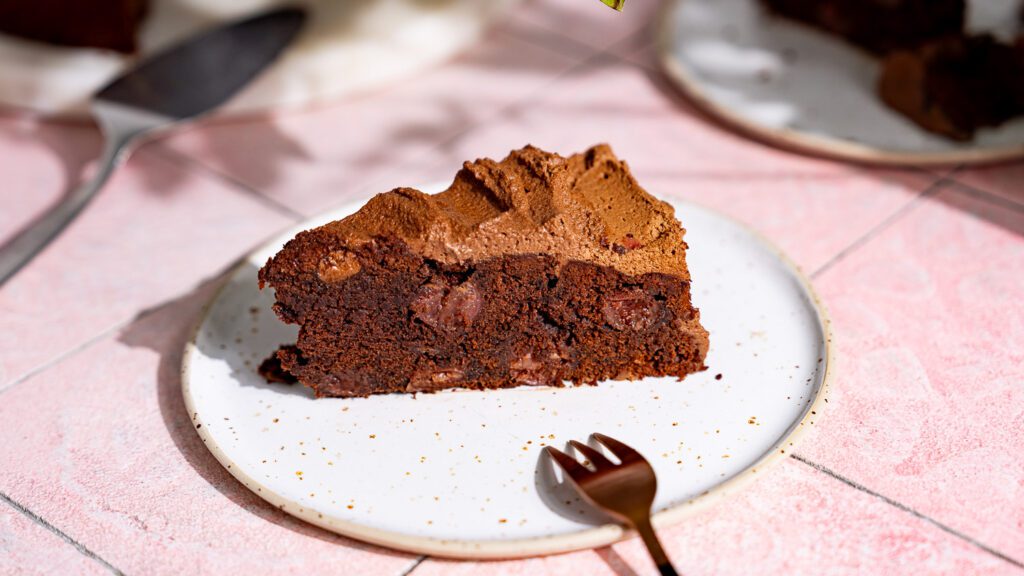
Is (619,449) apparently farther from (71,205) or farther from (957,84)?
(957,84)

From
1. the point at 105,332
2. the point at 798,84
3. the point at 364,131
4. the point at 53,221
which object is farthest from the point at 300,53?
the point at 798,84

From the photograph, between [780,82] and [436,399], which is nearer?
[436,399]

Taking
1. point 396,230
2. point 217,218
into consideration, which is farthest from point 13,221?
point 396,230

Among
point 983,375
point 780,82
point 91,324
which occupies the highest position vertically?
point 780,82

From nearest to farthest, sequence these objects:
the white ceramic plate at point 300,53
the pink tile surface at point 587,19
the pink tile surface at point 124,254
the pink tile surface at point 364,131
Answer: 1. the pink tile surface at point 124,254
2. the pink tile surface at point 364,131
3. the white ceramic plate at point 300,53
4. the pink tile surface at point 587,19

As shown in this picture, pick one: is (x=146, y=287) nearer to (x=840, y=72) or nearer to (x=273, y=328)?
(x=273, y=328)

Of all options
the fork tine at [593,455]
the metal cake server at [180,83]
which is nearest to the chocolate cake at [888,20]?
the metal cake server at [180,83]

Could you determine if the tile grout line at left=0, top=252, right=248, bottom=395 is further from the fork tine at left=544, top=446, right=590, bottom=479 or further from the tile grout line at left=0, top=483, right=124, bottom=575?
the fork tine at left=544, top=446, right=590, bottom=479

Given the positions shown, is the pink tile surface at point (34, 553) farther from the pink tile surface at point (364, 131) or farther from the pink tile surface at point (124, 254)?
the pink tile surface at point (364, 131)
